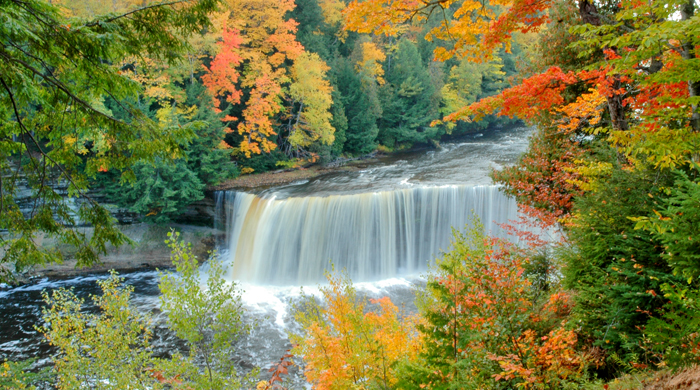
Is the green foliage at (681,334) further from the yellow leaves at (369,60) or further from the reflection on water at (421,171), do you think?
the yellow leaves at (369,60)

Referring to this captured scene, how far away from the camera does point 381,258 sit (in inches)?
600

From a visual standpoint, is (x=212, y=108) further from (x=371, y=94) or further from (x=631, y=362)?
(x=631, y=362)

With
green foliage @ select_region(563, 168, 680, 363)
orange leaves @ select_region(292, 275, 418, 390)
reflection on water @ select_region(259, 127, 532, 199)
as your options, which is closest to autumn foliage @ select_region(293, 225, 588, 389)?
orange leaves @ select_region(292, 275, 418, 390)

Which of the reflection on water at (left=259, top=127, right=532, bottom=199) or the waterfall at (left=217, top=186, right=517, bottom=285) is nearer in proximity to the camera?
the waterfall at (left=217, top=186, right=517, bottom=285)

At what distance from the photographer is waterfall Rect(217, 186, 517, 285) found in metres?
15.2

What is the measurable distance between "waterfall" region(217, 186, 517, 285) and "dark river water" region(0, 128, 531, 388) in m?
0.05

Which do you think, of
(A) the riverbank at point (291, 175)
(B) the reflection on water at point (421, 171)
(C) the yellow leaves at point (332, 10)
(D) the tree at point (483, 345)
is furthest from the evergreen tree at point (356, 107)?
(D) the tree at point (483, 345)

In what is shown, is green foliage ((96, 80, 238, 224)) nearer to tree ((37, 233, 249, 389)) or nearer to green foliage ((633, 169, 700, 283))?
tree ((37, 233, 249, 389))

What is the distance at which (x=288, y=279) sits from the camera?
49.8 ft

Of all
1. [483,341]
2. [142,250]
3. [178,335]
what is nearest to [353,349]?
[483,341]

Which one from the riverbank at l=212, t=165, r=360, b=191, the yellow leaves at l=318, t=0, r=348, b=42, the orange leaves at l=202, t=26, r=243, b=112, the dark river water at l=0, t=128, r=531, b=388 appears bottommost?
the dark river water at l=0, t=128, r=531, b=388

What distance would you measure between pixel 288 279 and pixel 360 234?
10.6 ft

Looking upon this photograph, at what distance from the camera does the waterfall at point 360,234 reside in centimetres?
1519

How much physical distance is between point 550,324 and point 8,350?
1338cm
